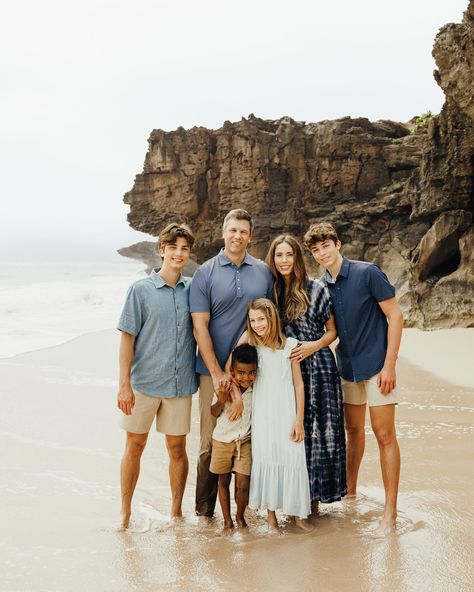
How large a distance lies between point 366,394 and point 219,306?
1220 mm

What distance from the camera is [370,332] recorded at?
372cm

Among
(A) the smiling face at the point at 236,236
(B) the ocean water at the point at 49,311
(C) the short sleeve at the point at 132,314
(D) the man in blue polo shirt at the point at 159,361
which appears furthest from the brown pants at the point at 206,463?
(B) the ocean water at the point at 49,311

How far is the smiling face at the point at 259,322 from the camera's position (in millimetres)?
3482

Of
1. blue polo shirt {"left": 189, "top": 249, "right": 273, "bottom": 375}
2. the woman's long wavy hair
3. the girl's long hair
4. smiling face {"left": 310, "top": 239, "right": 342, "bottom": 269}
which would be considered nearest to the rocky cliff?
smiling face {"left": 310, "top": 239, "right": 342, "bottom": 269}

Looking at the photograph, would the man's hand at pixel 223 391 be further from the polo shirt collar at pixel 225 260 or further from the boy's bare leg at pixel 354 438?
the boy's bare leg at pixel 354 438

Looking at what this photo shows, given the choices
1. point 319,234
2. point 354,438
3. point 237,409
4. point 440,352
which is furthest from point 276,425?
point 440,352

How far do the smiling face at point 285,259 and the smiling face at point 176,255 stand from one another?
65 centimetres

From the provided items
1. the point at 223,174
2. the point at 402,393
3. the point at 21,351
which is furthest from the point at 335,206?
the point at 402,393

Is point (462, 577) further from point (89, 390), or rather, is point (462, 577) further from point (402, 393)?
point (89, 390)

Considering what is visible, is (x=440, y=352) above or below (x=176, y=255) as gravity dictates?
below

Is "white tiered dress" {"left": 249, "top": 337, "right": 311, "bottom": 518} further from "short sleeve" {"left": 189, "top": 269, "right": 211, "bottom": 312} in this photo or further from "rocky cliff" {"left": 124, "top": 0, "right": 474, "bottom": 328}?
"rocky cliff" {"left": 124, "top": 0, "right": 474, "bottom": 328}

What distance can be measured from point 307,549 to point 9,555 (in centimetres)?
177

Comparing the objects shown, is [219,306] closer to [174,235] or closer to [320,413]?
[174,235]

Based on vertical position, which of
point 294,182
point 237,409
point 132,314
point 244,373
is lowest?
point 237,409
